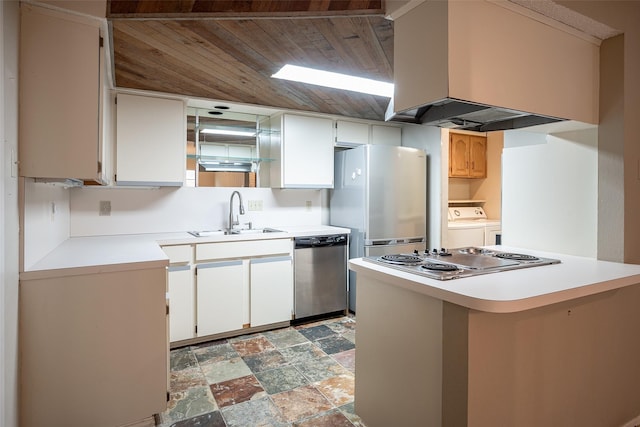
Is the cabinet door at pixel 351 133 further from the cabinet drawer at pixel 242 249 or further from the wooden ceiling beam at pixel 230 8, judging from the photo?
the wooden ceiling beam at pixel 230 8

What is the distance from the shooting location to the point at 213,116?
141 inches

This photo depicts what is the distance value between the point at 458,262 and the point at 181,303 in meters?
2.12

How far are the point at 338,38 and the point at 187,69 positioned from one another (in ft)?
3.63

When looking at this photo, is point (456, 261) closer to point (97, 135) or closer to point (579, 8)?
point (579, 8)

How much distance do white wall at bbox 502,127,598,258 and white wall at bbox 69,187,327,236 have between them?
215 centimetres

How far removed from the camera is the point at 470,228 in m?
4.29

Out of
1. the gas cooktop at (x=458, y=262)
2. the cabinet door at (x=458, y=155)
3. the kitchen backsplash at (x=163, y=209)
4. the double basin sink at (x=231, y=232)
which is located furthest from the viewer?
the cabinet door at (x=458, y=155)

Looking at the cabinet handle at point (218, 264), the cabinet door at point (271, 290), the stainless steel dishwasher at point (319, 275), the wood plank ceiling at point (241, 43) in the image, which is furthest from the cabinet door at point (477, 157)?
the cabinet handle at point (218, 264)

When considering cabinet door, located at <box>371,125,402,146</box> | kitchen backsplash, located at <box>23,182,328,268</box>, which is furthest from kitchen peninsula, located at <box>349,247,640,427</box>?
cabinet door, located at <box>371,125,402,146</box>

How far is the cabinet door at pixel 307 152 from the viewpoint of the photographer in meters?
3.56

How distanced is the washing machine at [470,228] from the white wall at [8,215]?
12.1 ft

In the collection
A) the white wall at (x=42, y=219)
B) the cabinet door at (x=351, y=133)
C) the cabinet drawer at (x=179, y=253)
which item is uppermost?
the cabinet door at (x=351, y=133)

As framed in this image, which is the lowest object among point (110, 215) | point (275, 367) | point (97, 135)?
point (275, 367)

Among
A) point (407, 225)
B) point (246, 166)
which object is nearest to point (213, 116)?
point (246, 166)
